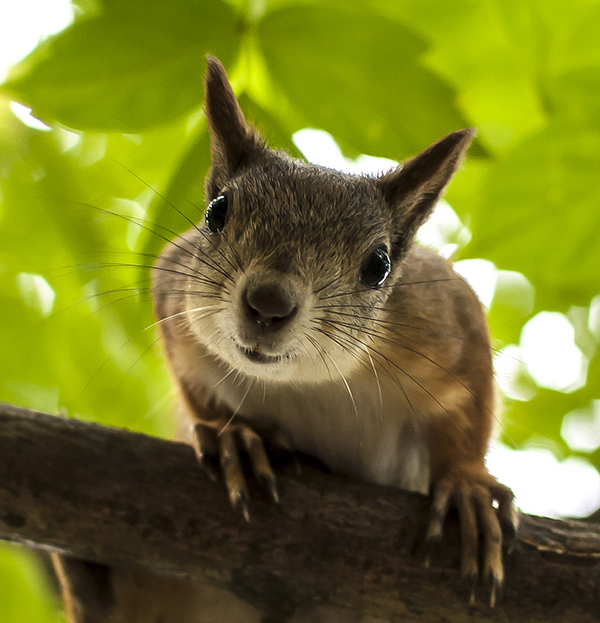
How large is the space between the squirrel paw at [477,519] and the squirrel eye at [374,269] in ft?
2.39

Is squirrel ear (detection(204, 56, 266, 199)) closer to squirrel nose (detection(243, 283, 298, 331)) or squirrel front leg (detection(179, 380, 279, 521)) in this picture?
squirrel nose (detection(243, 283, 298, 331))

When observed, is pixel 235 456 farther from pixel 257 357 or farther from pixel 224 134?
pixel 224 134

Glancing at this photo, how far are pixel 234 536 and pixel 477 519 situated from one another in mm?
797

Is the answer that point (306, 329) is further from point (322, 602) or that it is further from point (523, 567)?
point (523, 567)

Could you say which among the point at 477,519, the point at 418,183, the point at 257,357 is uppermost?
the point at 418,183

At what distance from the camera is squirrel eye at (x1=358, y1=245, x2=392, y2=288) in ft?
7.23

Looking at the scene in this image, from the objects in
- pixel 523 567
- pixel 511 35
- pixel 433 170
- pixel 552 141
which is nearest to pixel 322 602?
pixel 523 567

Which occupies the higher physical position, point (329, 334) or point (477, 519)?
point (329, 334)

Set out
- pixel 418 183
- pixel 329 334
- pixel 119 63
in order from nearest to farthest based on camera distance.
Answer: pixel 119 63 → pixel 329 334 → pixel 418 183

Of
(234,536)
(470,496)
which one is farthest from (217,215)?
(470,496)

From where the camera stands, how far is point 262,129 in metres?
2.10

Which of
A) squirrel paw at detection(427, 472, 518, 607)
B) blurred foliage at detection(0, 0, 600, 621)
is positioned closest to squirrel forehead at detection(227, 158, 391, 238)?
blurred foliage at detection(0, 0, 600, 621)

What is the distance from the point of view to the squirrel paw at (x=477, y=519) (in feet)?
6.87

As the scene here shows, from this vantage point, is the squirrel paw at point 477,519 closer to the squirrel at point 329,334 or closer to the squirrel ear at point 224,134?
the squirrel at point 329,334
